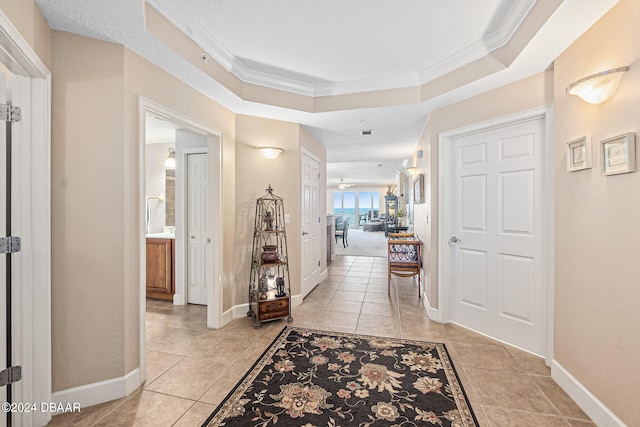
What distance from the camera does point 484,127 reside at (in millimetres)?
2771

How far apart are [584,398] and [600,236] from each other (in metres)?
1.05

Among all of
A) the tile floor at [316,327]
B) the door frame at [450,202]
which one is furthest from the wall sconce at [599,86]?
the tile floor at [316,327]

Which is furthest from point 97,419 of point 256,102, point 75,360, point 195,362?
point 256,102

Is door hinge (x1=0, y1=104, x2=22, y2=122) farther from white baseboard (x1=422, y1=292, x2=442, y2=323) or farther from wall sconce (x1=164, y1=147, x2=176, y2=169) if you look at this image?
white baseboard (x1=422, y1=292, x2=442, y2=323)

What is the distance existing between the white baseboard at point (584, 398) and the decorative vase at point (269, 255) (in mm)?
2646

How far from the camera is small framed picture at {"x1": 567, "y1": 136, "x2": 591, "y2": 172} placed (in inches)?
70.4

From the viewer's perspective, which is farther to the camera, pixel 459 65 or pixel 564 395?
pixel 459 65

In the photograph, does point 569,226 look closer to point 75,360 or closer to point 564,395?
point 564,395

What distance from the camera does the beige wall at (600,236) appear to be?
1.49m

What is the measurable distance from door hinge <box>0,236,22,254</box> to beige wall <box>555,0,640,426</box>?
11.0ft

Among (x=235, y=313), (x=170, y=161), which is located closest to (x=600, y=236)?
(x=235, y=313)

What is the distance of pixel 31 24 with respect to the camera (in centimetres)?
154

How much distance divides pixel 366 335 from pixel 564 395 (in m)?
1.54

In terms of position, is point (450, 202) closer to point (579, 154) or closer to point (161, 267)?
point (579, 154)
